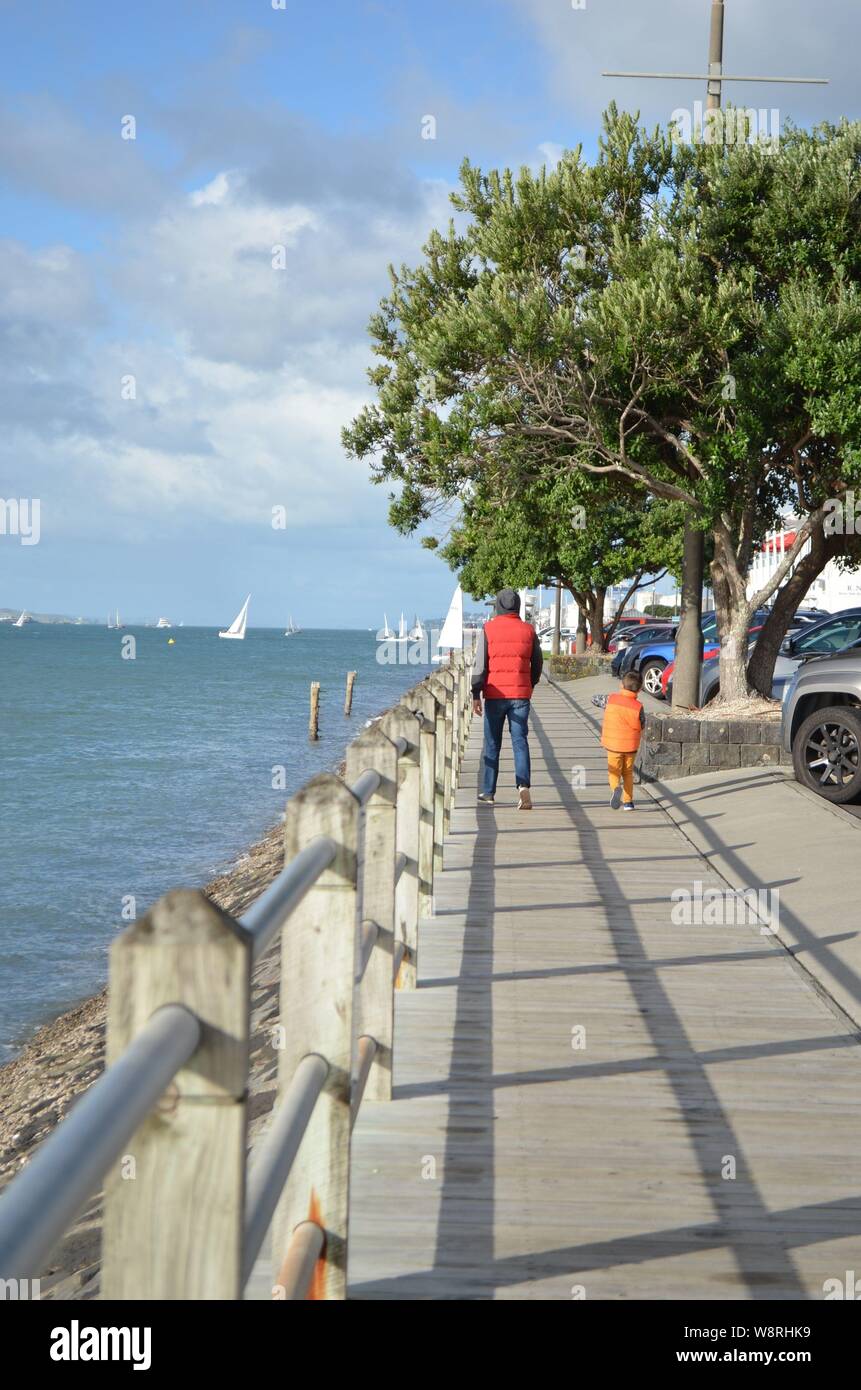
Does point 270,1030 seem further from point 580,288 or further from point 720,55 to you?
point 720,55

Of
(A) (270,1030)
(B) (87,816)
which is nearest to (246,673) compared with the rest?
(B) (87,816)

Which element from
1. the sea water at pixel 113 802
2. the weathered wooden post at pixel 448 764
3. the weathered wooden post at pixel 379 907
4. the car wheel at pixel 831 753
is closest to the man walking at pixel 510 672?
the weathered wooden post at pixel 448 764

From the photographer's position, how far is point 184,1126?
188cm

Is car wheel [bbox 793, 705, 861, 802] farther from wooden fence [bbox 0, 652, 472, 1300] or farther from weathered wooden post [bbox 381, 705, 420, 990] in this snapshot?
wooden fence [bbox 0, 652, 472, 1300]

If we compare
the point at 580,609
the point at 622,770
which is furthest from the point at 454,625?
the point at 622,770

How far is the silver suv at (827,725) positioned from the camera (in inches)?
512

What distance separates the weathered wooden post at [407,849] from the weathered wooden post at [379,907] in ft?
4.63

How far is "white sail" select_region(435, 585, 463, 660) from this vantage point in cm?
4703

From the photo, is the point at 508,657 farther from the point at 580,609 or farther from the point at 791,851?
the point at 580,609

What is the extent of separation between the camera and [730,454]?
55.0 ft

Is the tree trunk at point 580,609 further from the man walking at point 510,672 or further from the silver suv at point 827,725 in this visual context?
the man walking at point 510,672

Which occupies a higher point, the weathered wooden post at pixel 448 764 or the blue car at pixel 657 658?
the blue car at pixel 657 658

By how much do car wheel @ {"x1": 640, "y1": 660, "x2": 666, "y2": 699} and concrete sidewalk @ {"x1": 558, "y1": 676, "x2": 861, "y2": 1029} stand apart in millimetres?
14807
